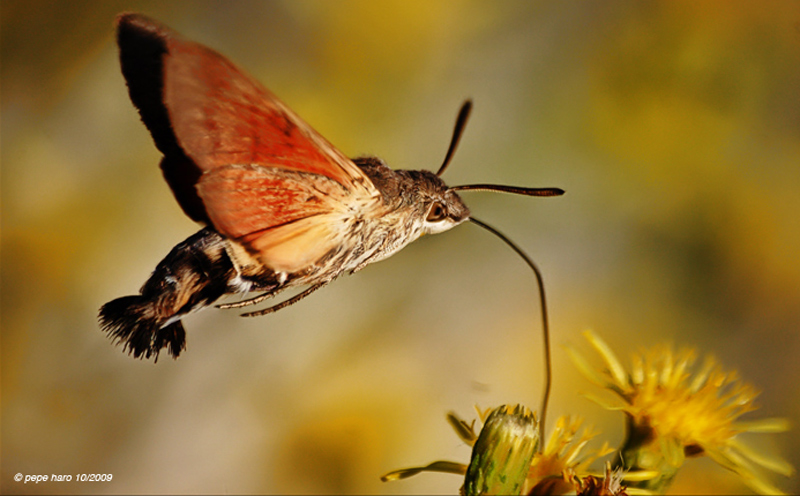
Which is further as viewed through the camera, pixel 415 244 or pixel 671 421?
pixel 415 244

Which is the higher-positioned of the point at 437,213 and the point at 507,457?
the point at 437,213

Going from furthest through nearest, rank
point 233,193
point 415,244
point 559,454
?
point 415,244
point 559,454
point 233,193

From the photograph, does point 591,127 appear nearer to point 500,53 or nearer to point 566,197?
point 566,197

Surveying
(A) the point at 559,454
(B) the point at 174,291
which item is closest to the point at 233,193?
(B) the point at 174,291

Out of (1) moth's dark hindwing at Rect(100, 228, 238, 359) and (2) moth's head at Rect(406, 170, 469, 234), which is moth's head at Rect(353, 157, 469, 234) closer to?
(2) moth's head at Rect(406, 170, 469, 234)

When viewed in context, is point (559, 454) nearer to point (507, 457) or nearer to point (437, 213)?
point (507, 457)

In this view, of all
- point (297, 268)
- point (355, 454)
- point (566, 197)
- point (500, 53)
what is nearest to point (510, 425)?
point (297, 268)
